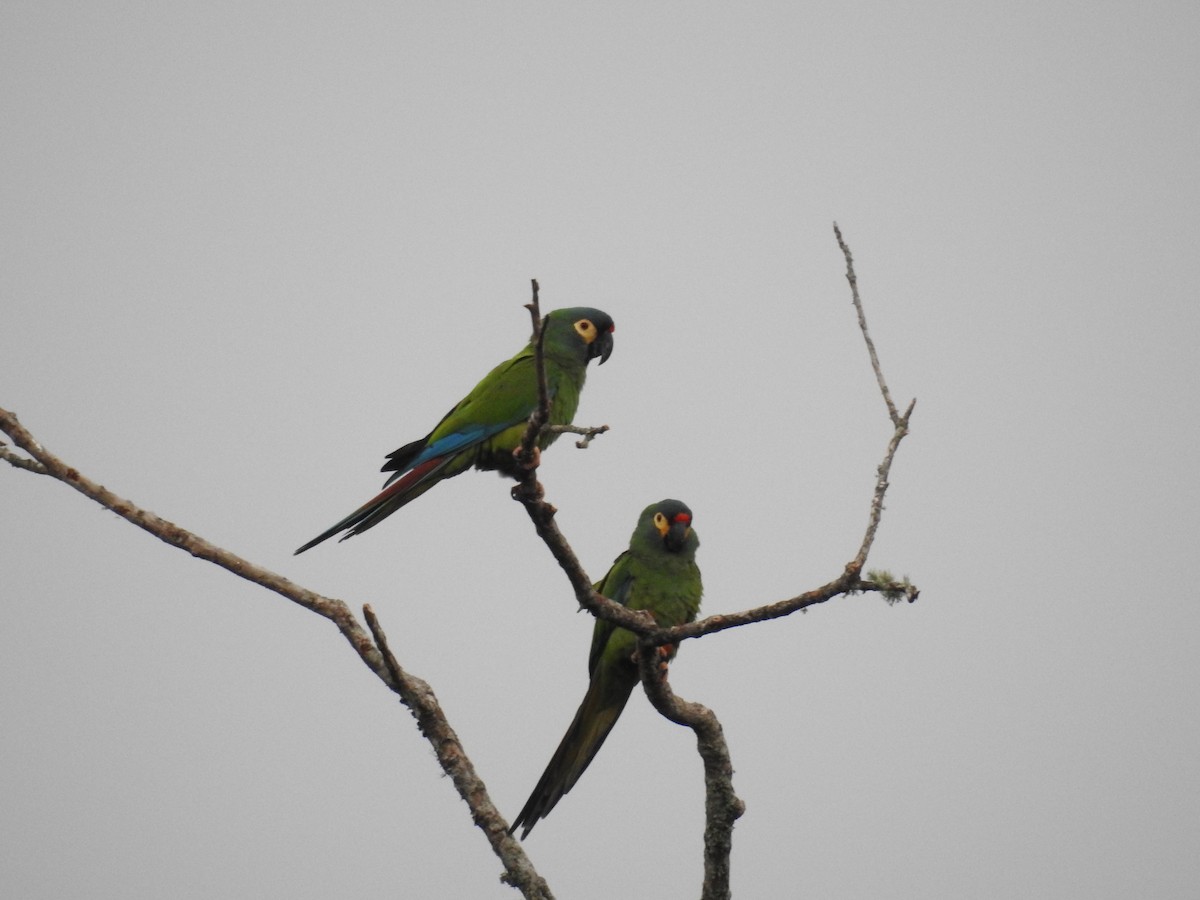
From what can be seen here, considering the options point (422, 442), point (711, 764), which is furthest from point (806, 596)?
point (422, 442)

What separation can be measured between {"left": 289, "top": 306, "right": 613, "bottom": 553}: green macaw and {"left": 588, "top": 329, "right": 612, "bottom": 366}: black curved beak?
0.44 ft

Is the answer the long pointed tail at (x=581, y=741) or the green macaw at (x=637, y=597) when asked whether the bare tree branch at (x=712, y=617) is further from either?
the green macaw at (x=637, y=597)

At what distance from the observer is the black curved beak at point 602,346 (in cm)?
739

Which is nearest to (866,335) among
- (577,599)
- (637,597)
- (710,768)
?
(577,599)

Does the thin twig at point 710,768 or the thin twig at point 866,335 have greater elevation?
the thin twig at point 866,335

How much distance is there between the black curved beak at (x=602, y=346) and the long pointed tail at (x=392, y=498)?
5.35ft

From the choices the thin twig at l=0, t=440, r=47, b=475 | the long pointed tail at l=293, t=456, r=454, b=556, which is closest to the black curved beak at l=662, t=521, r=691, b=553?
the long pointed tail at l=293, t=456, r=454, b=556

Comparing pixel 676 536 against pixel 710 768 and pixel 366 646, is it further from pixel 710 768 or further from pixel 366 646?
pixel 366 646

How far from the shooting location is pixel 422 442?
6.22 metres

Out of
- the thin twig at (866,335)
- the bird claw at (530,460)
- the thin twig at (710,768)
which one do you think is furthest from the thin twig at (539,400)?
the thin twig at (866,335)

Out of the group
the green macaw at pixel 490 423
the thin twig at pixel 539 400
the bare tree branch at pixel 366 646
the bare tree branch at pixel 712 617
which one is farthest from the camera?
the green macaw at pixel 490 423

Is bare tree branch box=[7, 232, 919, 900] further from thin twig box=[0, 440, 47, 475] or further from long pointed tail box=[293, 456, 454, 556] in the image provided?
long pointed tail box=[293, 456, 454, 556]

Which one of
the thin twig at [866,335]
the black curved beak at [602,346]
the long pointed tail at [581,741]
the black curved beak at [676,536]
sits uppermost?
the black curved beak at [602,346]

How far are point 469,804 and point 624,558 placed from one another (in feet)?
9.98
